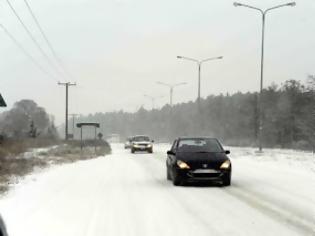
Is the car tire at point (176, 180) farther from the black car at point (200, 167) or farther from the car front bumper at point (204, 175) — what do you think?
the car front bumper at point (204, 175)

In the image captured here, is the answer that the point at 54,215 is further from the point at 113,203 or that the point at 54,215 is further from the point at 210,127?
the point at 210,127

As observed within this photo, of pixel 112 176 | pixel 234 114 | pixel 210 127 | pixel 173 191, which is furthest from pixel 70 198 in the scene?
pixel 210 127

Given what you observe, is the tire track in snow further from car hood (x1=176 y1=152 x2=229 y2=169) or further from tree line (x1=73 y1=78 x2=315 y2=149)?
tree line (x1=73 y1=78 x2=315 y2=149)

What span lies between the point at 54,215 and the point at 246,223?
3681 mm

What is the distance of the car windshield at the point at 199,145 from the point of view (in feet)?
66.9

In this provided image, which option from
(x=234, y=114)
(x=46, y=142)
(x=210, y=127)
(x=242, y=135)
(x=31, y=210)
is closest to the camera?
(x=31, y=210)

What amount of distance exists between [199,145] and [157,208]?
7853mm

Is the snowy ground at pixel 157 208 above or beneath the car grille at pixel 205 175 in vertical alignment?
beneath

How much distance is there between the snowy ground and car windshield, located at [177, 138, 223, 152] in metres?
1.28

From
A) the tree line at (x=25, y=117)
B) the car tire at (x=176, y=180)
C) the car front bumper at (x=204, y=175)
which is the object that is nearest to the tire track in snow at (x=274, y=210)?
the car front bumper at (x=204, y=175)

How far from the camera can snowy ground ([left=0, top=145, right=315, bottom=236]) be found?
33.1 feet

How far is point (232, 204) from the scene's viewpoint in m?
13.9

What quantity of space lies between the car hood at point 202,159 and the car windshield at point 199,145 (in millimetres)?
602

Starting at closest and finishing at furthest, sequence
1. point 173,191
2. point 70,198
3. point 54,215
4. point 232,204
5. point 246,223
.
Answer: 1. point 246,223
2. point 54,215
3. point 232,204
4. point 70,198
5. point 173,191
